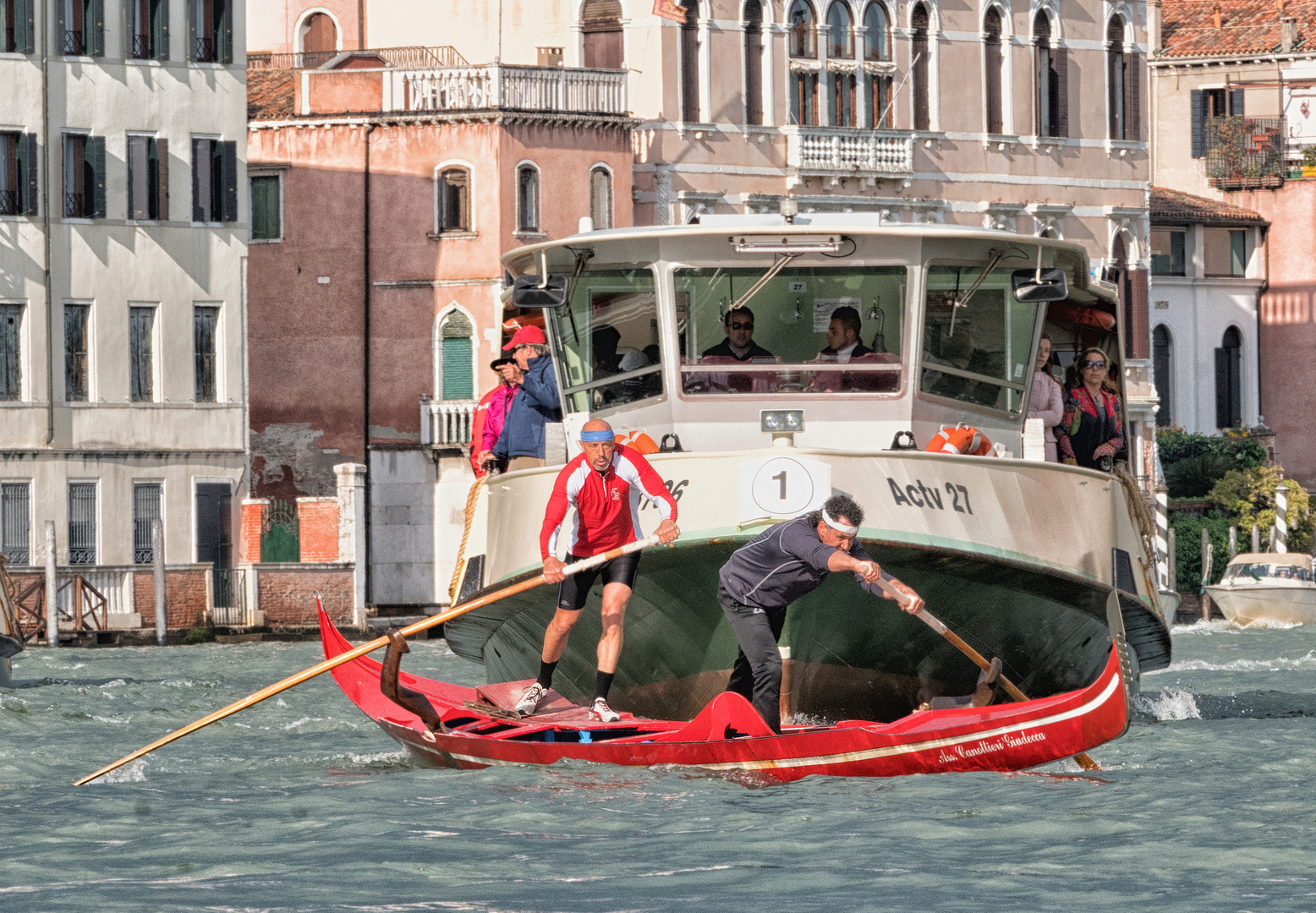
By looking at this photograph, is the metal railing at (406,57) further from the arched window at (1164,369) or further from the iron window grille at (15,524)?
the arched window at (1164,369)

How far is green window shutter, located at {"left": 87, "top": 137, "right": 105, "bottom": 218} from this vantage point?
3891 cm

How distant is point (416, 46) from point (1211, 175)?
65.6ft

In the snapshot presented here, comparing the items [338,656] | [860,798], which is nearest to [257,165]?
[338,656]

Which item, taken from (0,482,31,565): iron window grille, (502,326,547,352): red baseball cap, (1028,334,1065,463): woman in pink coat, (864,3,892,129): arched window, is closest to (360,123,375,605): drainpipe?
(0,482,31,565): iron window grille

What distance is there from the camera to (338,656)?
16797mm

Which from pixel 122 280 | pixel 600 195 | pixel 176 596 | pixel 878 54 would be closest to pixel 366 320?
pixel 600 195

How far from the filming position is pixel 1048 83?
47688 mm

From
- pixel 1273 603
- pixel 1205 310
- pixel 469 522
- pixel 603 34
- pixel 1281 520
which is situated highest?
pixel 603 34

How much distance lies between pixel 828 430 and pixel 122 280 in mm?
24663

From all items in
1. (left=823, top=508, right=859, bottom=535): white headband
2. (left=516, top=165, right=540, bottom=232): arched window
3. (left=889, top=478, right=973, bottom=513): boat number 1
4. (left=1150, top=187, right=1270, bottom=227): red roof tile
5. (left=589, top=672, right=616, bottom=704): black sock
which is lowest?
(left=589, top=672, right=616, bottom=704): black sock

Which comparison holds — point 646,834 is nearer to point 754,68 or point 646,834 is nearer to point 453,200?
point 453,200

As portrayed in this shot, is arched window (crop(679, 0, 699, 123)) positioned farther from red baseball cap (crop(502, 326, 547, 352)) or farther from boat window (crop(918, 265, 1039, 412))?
boat window (crop(918, 265, 1039, 412))

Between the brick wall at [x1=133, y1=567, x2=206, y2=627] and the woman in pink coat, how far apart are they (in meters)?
20.9

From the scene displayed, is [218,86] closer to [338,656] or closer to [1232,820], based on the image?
[338,656]
